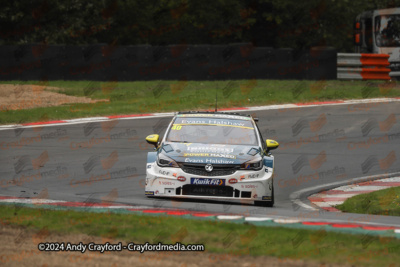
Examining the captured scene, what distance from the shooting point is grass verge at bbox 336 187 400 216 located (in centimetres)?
1188

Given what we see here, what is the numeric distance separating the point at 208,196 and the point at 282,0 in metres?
30.4

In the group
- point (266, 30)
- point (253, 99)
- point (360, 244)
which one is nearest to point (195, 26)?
point (266, 30)

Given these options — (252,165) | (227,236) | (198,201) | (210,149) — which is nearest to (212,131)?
(210,149)

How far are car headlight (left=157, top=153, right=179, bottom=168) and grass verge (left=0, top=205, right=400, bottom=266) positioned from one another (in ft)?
7.48

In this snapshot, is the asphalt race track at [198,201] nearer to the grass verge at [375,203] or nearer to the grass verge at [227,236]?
the grass verge at [375,203]

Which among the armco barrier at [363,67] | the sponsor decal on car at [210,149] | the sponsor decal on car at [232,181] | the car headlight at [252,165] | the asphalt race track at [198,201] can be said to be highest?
the sponsor decal on car at [210,149]

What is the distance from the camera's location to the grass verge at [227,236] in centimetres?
738

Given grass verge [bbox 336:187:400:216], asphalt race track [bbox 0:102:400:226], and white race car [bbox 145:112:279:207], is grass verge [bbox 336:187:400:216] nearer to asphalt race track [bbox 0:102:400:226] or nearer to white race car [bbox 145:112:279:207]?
asphalt race track [bbox 0:102:400:226]

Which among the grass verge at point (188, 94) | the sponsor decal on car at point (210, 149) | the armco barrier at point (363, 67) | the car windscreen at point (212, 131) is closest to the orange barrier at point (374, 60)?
the armco barrier at point (363, 67)

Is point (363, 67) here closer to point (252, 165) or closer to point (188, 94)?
point (188, 94)

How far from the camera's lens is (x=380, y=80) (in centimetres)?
3134

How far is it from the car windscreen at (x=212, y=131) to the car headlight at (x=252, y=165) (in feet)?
2.42

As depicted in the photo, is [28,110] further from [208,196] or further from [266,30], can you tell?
[266,30]

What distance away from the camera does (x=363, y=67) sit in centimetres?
3158
